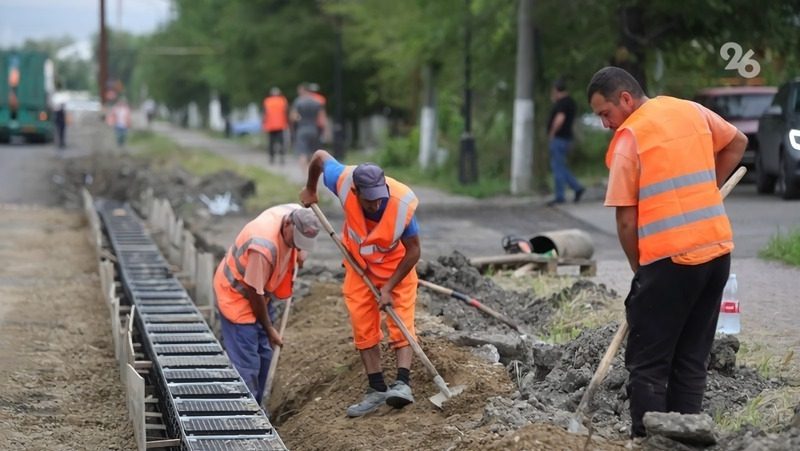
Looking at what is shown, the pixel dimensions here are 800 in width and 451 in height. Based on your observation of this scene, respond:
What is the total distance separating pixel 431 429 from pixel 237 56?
107ft

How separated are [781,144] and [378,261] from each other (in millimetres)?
11688

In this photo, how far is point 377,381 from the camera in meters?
8.83

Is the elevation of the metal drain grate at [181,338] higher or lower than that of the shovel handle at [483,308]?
lower

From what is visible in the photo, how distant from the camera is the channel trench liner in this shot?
7543 millimetres

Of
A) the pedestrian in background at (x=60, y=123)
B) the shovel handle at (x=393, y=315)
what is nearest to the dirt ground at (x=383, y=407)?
the shovel handle at (x=393, y=315)

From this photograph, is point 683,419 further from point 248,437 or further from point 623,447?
point 248,437

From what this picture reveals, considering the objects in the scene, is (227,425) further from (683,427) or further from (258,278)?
(683,427)

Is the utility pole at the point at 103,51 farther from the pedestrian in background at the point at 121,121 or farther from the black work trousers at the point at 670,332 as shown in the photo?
the black work trousers at the point at 670,332

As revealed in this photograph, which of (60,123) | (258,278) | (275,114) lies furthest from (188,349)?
(60,123)

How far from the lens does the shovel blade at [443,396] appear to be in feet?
27.7

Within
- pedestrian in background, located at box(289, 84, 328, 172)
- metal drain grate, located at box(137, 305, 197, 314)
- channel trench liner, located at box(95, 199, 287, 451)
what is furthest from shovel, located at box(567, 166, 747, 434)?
pedestrian in background, located at box(289, 84, 328, 172)

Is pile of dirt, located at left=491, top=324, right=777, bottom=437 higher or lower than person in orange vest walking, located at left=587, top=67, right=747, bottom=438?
lower

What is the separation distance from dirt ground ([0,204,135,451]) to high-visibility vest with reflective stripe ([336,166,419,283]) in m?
1.88

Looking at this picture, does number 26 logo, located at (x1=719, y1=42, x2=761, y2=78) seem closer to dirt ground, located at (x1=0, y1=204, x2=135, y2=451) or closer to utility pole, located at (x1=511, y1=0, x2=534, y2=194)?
utility pole, located at (x1=511, y1=0, x2=534, y2=194)
